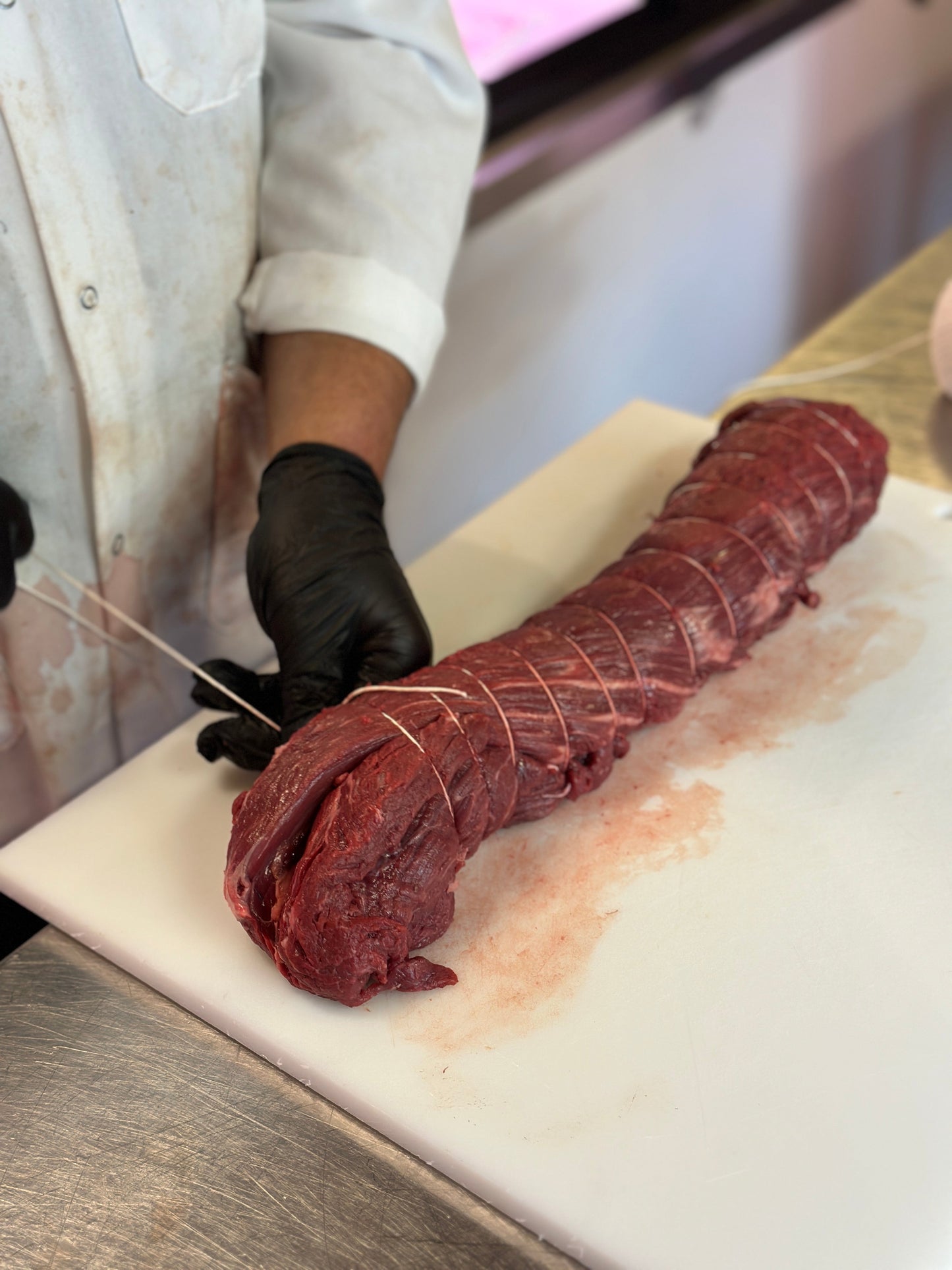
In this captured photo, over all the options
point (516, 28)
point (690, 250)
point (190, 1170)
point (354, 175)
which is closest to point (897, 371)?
point (354, 175)

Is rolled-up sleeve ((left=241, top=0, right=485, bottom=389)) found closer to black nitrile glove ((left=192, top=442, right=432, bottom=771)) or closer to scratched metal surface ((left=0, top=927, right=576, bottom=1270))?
black nitrile glove ((left=192, top=442, right=432, bottom=771))

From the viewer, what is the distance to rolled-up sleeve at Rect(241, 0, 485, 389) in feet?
6.27

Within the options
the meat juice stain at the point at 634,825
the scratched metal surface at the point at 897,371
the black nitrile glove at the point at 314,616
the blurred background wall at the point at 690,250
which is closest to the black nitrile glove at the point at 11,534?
the black nitrile glove at the point at 314,616

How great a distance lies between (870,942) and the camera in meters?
1.42

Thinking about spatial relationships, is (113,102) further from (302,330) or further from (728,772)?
(728,772)

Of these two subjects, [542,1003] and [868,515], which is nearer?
[542,1003]

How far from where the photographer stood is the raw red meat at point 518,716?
4.41ft

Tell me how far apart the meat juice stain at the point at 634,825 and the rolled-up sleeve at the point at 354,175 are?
78 centimetres

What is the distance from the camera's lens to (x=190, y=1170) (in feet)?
3.95

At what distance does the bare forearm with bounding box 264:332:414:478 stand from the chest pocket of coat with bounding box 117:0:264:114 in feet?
1.25

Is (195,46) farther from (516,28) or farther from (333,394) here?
(516,28)

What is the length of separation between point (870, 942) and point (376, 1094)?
2.03 feet

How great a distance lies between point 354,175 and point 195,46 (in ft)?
1.07

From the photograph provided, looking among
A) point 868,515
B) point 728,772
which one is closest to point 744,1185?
point 728,772
